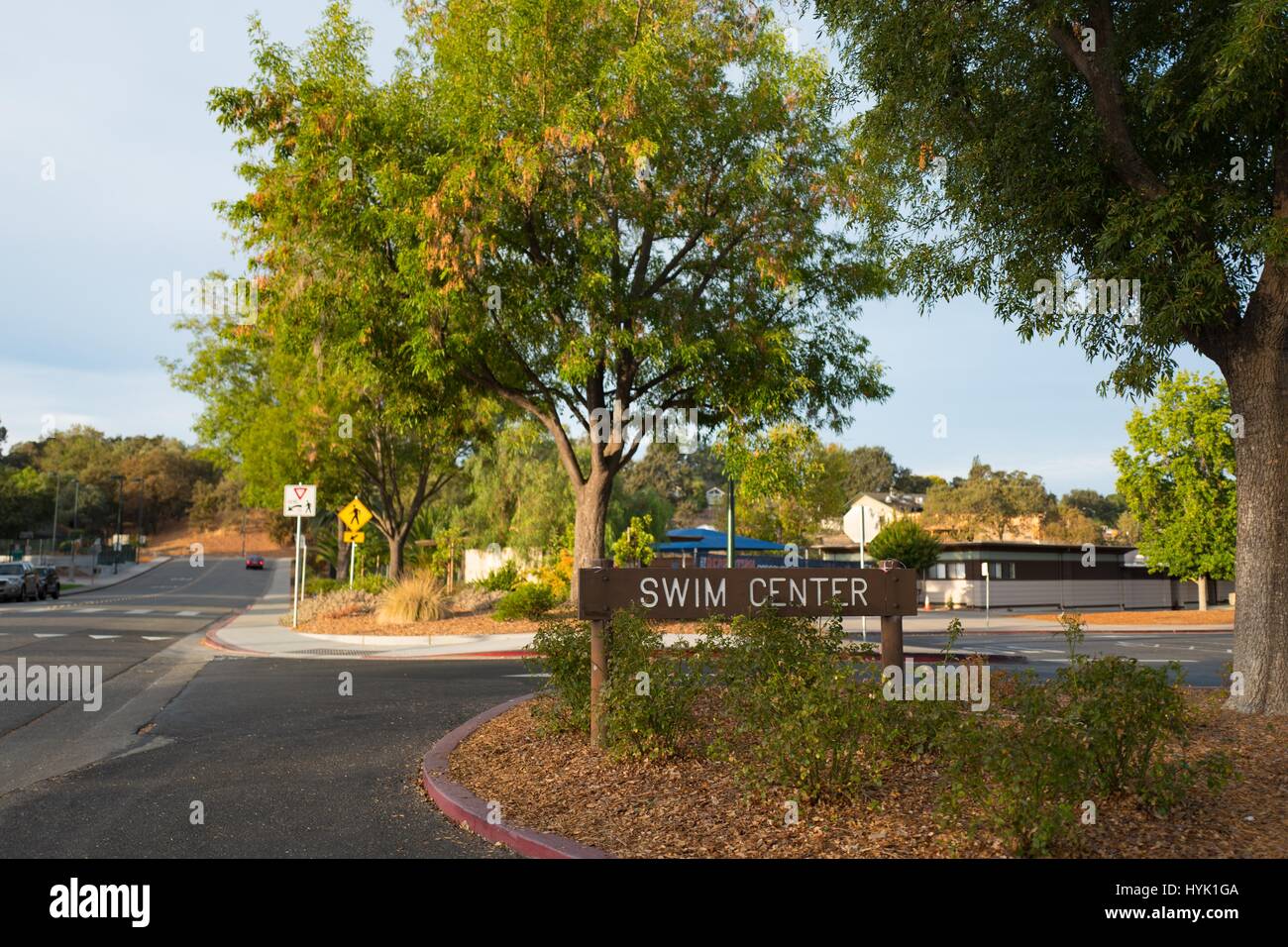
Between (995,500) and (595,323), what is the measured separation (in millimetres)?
59436

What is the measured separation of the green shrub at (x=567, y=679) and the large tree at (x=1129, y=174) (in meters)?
A: 6.03

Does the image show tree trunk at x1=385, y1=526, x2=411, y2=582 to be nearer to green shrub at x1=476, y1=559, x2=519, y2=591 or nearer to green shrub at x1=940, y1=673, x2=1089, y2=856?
green shrub at x1=476, y1=559, x2=519, y2=591

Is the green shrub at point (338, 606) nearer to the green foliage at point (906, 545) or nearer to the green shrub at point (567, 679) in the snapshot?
the green shrub at point (567, 679)

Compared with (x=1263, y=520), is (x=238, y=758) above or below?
below

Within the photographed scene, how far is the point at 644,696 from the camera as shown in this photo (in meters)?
6.95

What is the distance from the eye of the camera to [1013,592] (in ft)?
142

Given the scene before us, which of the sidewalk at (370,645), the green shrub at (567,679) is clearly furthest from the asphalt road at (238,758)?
the green shrub at (567,679)

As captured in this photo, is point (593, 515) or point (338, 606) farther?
point (338, 606)

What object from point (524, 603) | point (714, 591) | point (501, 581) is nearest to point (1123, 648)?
point (524, 603)

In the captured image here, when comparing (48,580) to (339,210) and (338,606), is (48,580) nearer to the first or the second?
A: (338,606)

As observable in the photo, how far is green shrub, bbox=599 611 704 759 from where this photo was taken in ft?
22.6

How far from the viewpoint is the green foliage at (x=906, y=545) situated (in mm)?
37125

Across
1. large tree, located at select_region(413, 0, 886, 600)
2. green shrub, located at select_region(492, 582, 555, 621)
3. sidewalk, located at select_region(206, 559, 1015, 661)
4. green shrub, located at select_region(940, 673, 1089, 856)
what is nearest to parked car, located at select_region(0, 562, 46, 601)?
sidewalk, located at select_region(206, 559, 1015, 661)

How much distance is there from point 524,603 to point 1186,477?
27005mm
